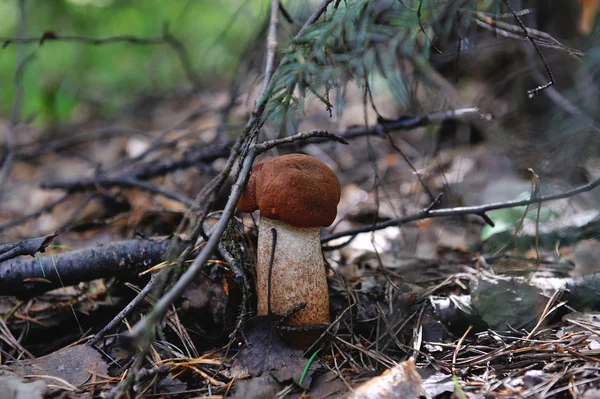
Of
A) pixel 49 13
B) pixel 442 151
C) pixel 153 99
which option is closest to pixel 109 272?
pixel 442 151

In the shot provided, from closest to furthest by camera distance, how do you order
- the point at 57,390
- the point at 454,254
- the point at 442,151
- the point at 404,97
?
1. the point at 57,390
2. the point at 404,97
3. the point at 454,254
4. the point at 442,151

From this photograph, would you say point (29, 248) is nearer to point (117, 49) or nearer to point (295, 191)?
point (295, 191)

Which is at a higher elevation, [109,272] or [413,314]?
[109,272]

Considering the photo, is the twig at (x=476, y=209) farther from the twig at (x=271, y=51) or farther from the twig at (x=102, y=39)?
the twig at (x=102, y=39)

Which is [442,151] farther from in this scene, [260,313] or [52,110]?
[52,110]

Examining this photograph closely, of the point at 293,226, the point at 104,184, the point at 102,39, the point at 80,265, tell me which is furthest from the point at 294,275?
the point at 104,184

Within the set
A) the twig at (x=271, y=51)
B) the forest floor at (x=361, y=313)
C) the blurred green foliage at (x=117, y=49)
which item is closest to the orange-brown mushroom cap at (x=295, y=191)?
the forest floor at (x=361, y=313)

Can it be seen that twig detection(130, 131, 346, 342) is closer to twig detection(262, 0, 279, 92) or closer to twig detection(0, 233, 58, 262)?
twig detection(262, 0, 279, 92)
